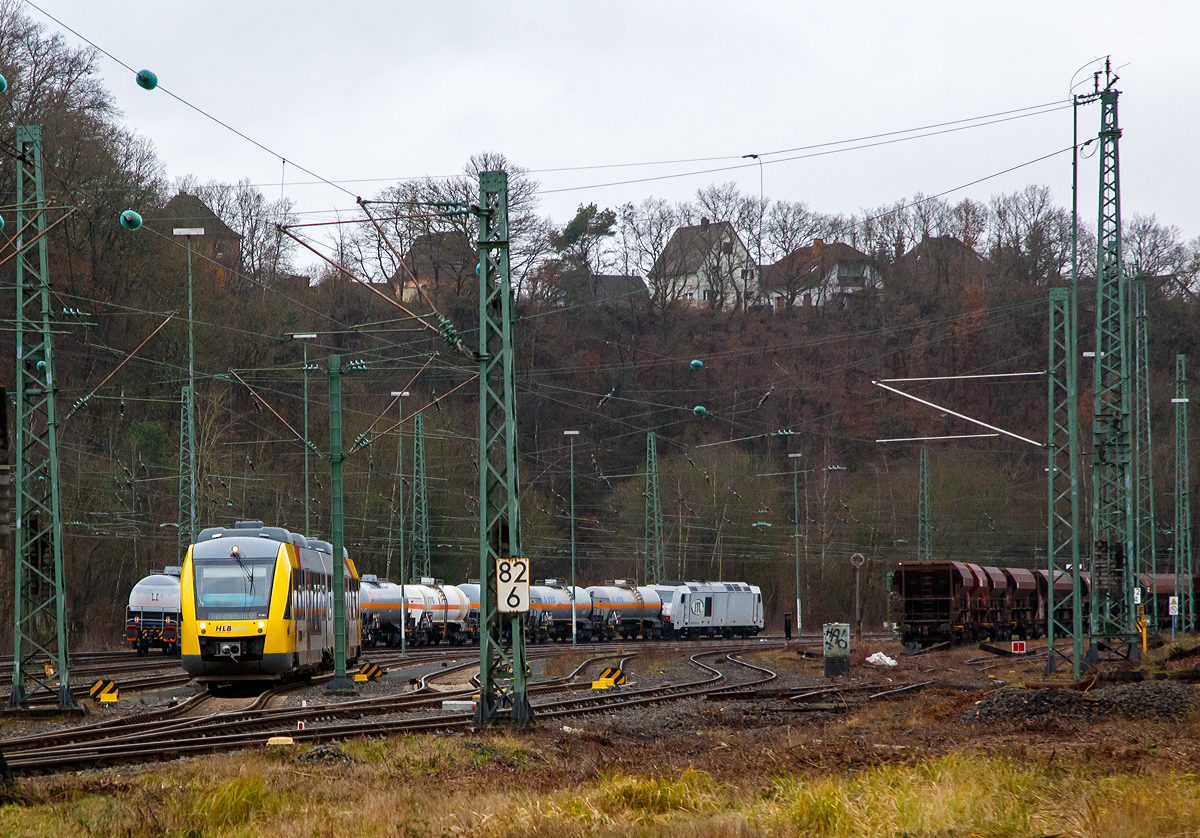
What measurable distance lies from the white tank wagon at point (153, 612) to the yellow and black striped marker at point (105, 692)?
1843 cm

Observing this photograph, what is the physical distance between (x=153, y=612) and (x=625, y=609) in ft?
79.8

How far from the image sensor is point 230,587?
78.4 ft

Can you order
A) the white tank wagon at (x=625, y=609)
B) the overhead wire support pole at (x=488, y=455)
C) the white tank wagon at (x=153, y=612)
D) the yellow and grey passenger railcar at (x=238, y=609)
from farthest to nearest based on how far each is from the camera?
1. the white tank wagon at (x=625, y=609)
2. the white tank wagon at (x=153, y=612)
3. the yellow and grey passenger railcar at (x=238, y=609)
4. the overhead wire support pole at (x=488, y=455)

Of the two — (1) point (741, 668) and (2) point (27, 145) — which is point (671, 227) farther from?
(2) point (27, 145)

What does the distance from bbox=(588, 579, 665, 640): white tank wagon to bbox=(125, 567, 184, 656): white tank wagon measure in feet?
73.2

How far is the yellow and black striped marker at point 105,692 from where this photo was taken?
2306 centimetres

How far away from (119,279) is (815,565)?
41.8 metres

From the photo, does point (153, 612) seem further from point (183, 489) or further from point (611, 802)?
point (611, 802)

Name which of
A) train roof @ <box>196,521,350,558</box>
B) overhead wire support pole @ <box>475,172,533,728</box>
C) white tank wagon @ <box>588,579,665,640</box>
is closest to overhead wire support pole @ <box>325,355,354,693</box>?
train roof @ <box>196,521,350,558</box>

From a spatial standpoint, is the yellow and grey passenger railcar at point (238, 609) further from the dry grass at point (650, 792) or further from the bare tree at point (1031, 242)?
the bare tree at point (1031, 242)

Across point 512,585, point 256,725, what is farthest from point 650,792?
point 256,725

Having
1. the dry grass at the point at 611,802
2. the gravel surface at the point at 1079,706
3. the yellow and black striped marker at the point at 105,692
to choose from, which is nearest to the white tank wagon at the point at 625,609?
the yellow and black striped marker at the point at 105,692

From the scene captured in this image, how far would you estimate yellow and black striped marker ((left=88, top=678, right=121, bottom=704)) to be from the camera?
75.7ft

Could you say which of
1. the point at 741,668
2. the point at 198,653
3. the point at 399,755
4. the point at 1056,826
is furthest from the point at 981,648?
the point at 1056,826
